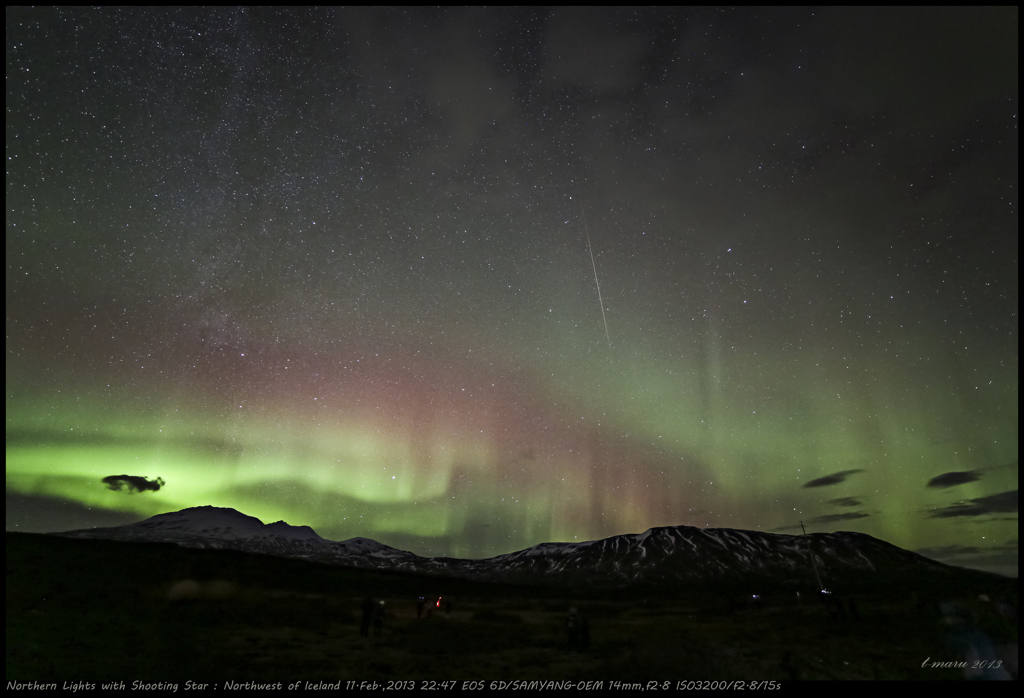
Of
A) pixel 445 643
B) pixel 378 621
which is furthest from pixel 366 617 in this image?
pixel 445 643

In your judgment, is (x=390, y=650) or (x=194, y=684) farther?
(x=390, y=650)

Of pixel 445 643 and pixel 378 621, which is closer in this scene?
pixel 445 643

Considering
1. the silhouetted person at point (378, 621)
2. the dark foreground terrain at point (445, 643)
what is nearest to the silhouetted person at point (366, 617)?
the silhouetted person at point (378, 621)

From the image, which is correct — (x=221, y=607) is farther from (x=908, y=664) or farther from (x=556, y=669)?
(x=908, y=664)

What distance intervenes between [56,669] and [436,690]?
15.7 meters

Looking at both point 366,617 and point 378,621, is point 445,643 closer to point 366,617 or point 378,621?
point 378,621

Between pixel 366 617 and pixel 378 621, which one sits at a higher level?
pixel 366 617

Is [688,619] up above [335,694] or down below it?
below

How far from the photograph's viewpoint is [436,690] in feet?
56.0

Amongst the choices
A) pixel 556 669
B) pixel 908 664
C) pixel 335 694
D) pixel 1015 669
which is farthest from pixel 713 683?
pixel 335 694

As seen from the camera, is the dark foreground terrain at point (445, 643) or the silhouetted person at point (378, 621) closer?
the dark foreground terrain at point (445, 643)

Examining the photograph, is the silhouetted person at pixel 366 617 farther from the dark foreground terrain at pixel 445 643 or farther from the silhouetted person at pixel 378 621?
the dark foreground terrain at pixel 445 643

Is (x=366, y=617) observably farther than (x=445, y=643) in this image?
Yes

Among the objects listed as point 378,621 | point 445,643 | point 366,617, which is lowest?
point 445,643
